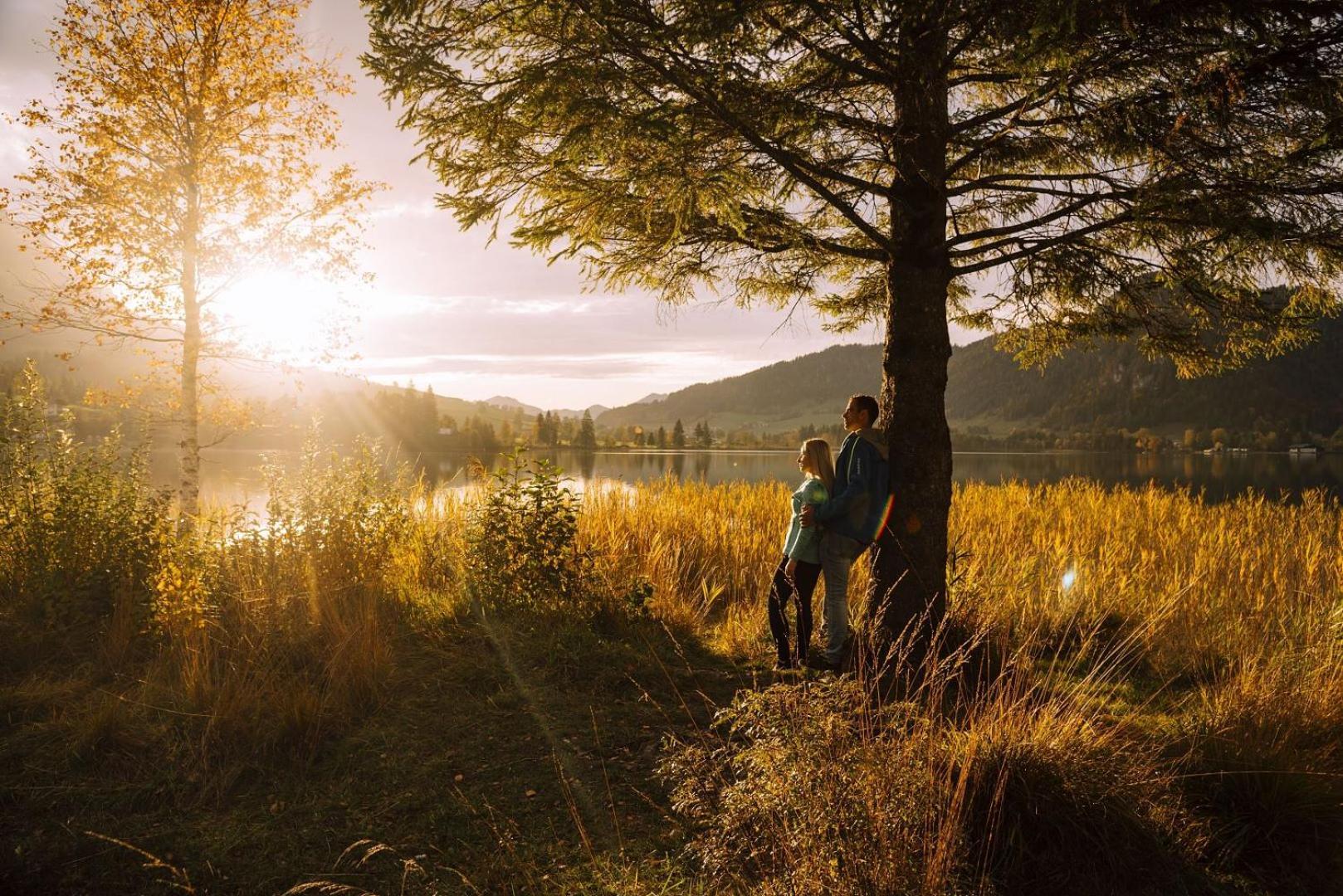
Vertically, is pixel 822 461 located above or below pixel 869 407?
below

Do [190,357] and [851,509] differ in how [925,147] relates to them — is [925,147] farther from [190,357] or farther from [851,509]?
[190,357]

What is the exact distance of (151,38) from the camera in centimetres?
858

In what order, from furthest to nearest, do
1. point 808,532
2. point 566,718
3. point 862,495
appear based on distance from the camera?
point 808,532 → point 862,495 → point 566,718

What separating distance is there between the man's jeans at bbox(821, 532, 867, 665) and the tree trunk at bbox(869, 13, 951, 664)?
10.0 inches

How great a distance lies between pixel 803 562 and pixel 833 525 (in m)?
0.38

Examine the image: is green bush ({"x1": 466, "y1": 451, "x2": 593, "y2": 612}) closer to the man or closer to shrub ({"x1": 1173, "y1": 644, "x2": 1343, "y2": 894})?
the man

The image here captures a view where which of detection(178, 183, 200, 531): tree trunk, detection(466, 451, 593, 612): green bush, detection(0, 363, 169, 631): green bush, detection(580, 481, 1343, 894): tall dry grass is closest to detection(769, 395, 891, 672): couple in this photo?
detection(580, 481, 1343, 894): tall dry grass

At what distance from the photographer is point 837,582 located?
194 inches

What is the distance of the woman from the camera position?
4918 millimetres

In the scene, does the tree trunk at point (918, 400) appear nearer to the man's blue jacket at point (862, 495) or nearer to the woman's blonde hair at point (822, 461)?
the man's blue jacket at point (862, 495)

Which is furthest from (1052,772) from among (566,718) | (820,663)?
(566,718)

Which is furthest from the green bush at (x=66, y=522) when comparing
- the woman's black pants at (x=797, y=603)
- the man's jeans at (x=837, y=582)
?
the man's jeans at (x=837, y=582)

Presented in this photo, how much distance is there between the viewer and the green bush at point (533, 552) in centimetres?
604

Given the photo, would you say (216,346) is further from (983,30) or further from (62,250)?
(983,30)
